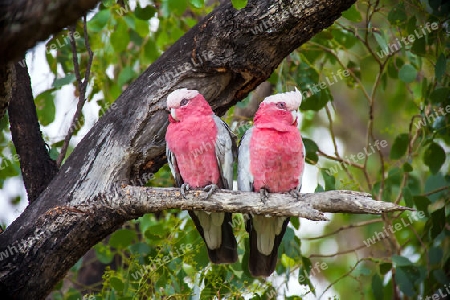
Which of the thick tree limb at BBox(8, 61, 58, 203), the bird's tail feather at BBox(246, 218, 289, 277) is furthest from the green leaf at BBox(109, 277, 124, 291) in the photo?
the bird's tail feather at BBox(246, 218, 289, 277)

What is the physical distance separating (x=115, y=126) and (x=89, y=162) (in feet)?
0.95

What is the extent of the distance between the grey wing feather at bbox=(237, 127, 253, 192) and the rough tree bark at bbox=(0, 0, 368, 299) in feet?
1.09

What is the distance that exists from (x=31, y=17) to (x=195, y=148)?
184 cm

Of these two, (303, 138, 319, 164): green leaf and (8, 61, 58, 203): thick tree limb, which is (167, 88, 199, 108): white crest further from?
(303, 138, 319, 164): green leaf

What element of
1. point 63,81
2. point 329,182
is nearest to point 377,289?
point 329,182

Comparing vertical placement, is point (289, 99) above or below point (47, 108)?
below

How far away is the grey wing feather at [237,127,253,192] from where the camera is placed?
4.01 metres

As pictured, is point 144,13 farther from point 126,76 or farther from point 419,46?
point 419,46

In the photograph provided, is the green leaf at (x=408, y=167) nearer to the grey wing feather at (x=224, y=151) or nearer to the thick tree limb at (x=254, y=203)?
the grey wing feather at (x=224, y=151)

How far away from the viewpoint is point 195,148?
4023 mm

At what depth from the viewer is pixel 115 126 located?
3871 millimetres

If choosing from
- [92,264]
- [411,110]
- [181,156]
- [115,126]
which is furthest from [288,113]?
[92,264]

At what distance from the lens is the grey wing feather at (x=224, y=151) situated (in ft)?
13.3

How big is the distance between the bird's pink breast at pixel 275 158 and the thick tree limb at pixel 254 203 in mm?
497
